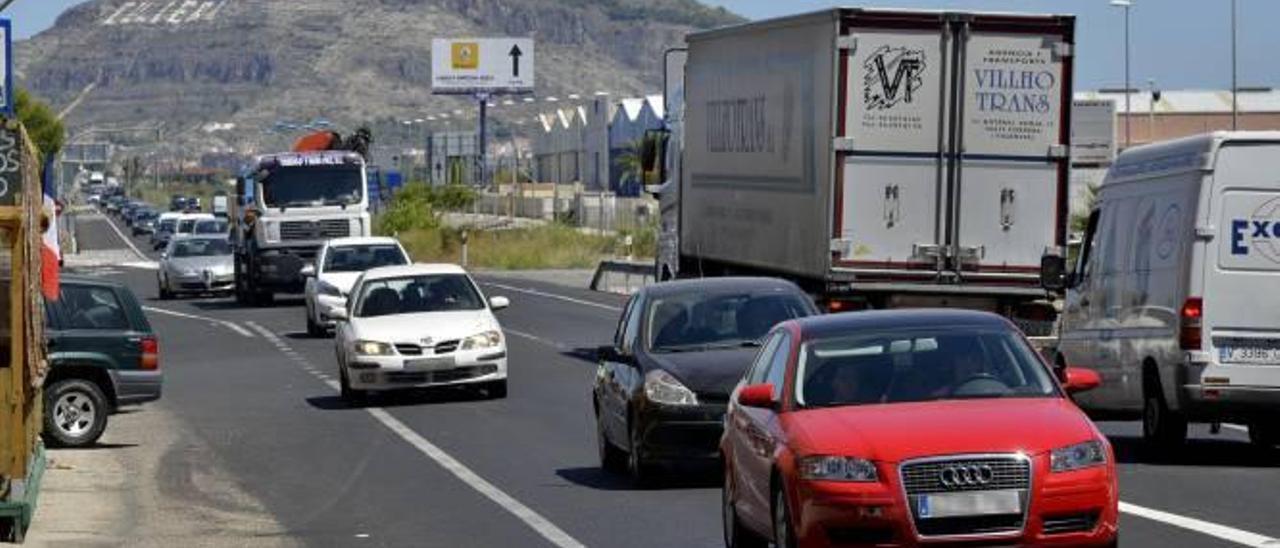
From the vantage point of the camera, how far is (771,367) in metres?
13.7

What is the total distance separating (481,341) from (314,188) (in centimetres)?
2638

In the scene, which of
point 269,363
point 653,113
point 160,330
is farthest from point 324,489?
point 653,113

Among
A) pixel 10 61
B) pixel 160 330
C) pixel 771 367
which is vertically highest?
pixel 10 61

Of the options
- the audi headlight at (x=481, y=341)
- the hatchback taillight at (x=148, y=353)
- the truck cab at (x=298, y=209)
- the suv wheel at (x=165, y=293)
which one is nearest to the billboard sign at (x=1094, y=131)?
the truck cab at (x=298, y=209)

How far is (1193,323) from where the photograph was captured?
61.1 feet

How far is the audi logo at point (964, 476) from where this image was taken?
1180 centimetres

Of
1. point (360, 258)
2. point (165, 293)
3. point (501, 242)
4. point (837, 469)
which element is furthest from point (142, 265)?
point (837, 469)

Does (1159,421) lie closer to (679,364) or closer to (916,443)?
(679,364)

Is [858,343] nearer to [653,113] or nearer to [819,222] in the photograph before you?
[819,222]

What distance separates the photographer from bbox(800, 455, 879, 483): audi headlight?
11867 mm

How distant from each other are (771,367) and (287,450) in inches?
390

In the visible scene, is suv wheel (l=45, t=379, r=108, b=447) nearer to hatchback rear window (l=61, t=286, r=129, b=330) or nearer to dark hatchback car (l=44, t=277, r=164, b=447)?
dark hatchback car (l=44, t=277, r=164, b=447)

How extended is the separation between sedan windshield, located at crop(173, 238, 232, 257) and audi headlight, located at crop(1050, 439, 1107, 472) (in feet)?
161

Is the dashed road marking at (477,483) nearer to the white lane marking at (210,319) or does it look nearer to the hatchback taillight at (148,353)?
the hatchback taillight at (148,353)
